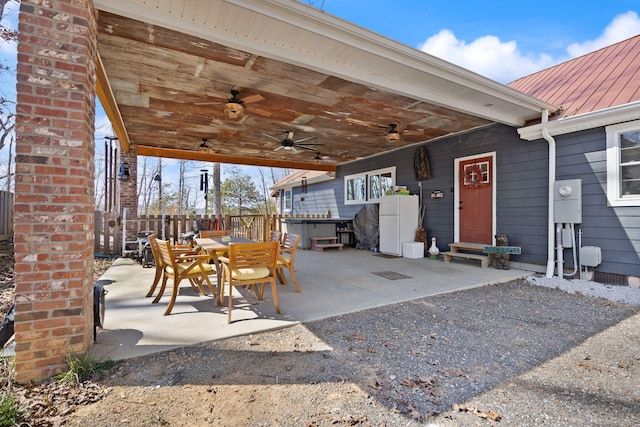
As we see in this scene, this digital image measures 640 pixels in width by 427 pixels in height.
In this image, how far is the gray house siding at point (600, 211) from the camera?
4.25 meters

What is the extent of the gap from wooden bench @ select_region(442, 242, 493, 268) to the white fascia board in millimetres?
2159

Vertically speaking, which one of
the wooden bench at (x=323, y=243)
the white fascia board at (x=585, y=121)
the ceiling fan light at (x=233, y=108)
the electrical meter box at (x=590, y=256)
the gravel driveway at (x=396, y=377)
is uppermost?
the ceiling fan light at (x=233, y=108)

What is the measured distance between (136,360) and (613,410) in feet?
9.74

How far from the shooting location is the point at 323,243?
9.12 meters

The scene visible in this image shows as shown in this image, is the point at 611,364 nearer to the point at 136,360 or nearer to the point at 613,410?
the point at 613,410

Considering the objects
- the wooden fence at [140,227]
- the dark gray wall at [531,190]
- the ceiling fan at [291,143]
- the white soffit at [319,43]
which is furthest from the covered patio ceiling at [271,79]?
the wooden fence at [140,227]

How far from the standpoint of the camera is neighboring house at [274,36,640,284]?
432cm

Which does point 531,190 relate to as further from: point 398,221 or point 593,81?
point 398,221

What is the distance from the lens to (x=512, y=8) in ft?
22.1

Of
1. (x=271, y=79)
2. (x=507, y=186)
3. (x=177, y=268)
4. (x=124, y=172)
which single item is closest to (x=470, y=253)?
(x=507, y=186)

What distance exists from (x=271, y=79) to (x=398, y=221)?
4530 millimetres

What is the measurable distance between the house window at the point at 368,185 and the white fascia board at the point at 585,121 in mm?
3549

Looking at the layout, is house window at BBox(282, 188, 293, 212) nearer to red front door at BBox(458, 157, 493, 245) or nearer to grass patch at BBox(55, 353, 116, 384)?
red front door at BBox(458, 157, 493, 245)

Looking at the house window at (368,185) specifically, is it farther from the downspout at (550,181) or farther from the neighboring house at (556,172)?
the downspout at (550,181)
